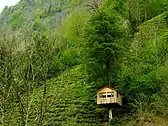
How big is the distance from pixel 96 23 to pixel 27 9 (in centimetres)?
9325

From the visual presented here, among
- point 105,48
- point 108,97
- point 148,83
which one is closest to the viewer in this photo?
point 108,97

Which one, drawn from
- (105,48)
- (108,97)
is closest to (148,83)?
(108,97)

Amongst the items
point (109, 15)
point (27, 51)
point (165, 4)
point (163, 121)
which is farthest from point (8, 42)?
point (165, 4)

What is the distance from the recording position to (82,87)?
29.8 meters

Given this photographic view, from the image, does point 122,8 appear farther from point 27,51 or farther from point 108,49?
point 27,51

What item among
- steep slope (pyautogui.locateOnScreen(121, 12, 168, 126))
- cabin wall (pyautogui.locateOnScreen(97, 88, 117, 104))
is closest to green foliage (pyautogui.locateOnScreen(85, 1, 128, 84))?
steep slope (pyautogui.locateOnScreen(121, 12, 168, 126))

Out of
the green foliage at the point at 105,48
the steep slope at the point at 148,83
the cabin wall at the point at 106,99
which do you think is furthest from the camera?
the green foliage at the point at 105,48

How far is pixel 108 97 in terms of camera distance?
2311 centimetres

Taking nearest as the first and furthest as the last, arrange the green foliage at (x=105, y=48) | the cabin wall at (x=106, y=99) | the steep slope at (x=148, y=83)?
the steep slope at (x=148, y=83) → the cabin wall at (x=106, y=99) → the green foliage at (x=105, y=48)

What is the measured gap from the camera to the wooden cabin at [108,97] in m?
22.9

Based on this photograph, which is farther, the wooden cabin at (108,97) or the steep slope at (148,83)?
the wooden cabin at (108,97)

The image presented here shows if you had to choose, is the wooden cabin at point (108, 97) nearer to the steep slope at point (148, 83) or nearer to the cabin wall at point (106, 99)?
the cabin wall at point (106, 99)

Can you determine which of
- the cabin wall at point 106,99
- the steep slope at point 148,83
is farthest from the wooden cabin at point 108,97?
the steep slope at point 148,83

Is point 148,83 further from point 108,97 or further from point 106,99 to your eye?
point 106,99
